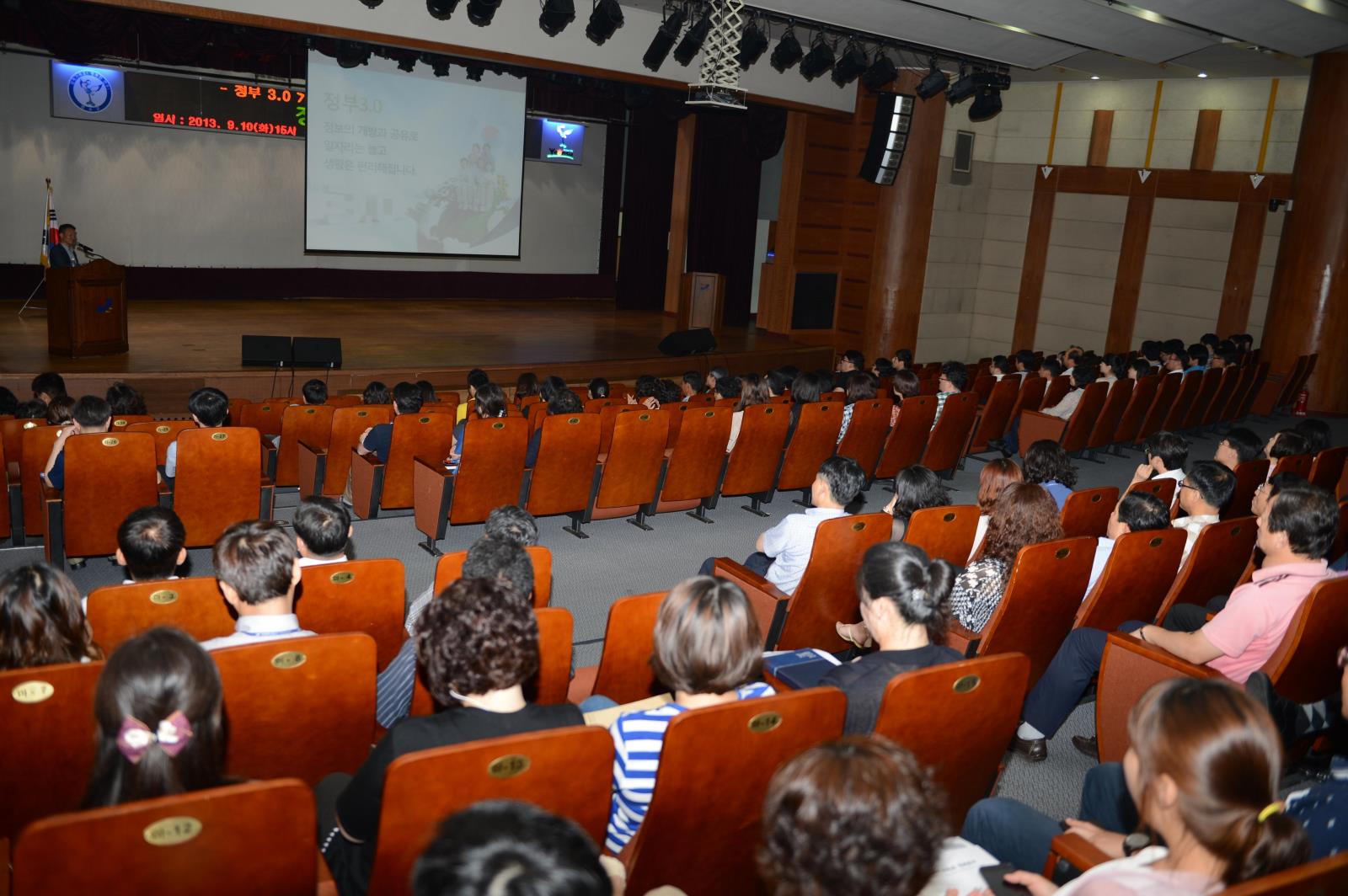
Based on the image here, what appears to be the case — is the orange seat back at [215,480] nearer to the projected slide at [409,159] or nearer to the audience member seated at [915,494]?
the audience member seated at [915,494]

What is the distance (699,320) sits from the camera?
13.7 metres

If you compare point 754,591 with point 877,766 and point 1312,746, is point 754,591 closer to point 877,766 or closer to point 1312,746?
point 1312,746

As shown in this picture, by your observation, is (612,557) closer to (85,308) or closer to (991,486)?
(991,486)

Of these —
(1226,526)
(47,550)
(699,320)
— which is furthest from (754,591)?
(699,320)

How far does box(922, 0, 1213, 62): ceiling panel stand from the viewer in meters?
9.83

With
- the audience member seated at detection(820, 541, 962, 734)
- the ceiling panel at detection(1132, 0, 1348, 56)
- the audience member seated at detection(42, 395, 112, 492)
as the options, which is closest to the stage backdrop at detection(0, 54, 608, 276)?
the audience member seated at detection(42, 395, 112, 492)

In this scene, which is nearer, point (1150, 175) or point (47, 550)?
point (47, 550)

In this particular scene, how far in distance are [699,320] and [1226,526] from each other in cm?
1025

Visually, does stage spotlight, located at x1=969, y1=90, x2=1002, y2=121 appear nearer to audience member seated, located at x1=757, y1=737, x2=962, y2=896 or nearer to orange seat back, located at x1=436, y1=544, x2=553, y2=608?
orange seat back, located at x1=436, y1=544, x2=553, y2=608

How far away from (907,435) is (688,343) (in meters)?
5.51

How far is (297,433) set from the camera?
20.3ft

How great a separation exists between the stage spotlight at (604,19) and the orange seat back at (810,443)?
492 centimetres

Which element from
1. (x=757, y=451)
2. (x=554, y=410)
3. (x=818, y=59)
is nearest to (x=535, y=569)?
(x=554, y=410)

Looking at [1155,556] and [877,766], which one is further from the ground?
[877,766]
